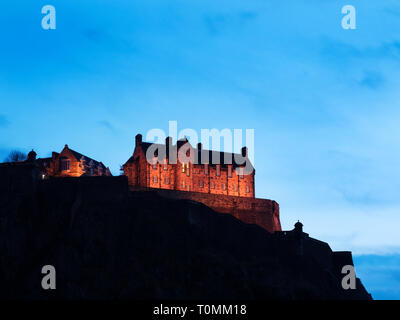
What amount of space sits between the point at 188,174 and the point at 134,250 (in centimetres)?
1902

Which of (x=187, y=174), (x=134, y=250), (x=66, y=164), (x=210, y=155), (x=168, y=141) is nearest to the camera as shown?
(x=134, y=250)

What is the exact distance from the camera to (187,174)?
95.0m

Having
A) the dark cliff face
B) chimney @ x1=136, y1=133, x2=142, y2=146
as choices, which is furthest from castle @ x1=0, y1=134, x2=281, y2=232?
the dark cliff face

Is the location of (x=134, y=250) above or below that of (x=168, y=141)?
below

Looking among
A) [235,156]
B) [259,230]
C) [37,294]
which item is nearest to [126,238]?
[37,294]

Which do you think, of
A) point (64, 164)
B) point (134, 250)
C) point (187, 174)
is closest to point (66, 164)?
point (64, 164)

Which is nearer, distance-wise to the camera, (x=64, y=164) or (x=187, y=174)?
(x=187, y=174)

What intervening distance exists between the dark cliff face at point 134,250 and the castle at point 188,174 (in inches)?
246

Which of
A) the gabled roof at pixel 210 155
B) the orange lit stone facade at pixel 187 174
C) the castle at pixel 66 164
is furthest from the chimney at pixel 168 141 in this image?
the castle at pixel 66 164

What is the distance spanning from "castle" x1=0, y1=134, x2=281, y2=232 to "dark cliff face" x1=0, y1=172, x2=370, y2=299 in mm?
6237

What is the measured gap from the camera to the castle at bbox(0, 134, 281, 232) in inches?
3632

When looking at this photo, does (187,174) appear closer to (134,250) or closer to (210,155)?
(210,155)

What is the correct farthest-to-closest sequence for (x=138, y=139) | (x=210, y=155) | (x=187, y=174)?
1. (x=210, y=155)
2. (x=138, y=139)
3. (x=187, y=174)

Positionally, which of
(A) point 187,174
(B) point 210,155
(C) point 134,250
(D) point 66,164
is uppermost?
(B) point 210,155
